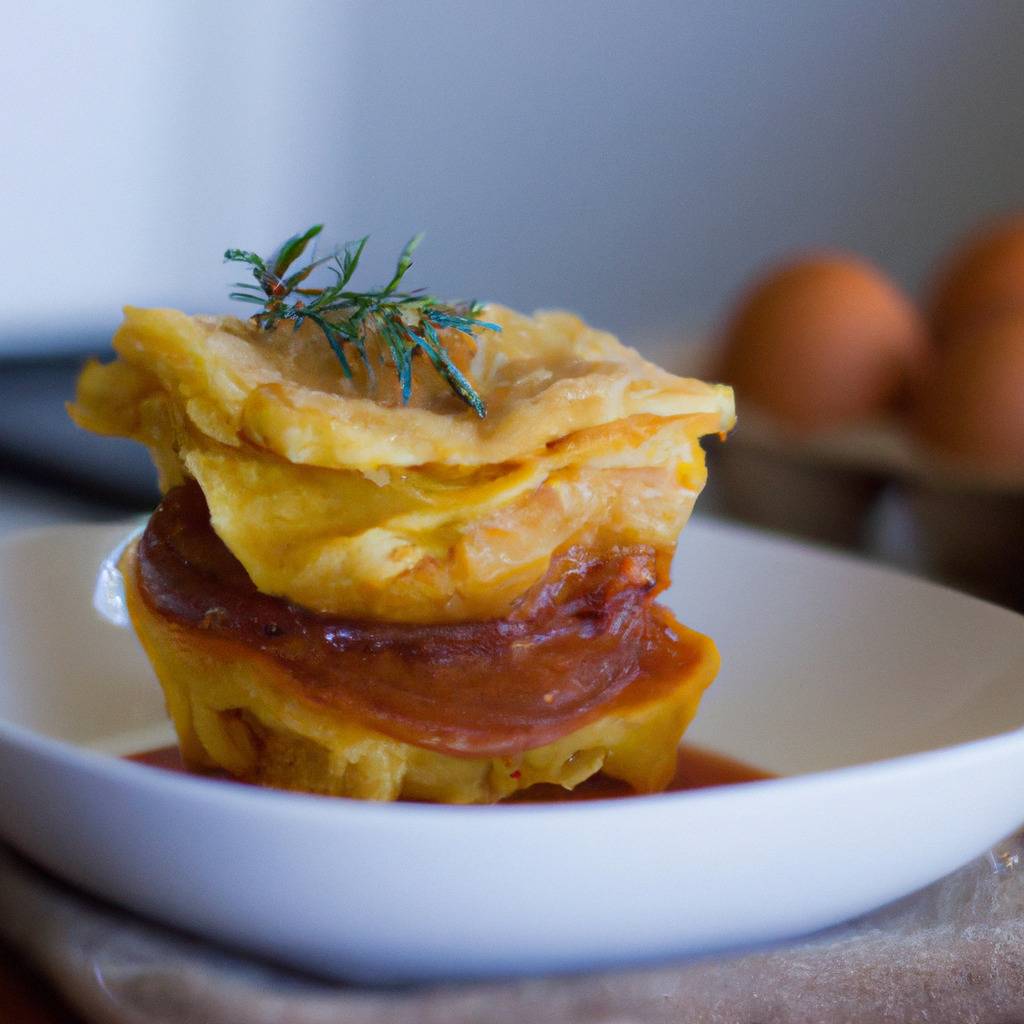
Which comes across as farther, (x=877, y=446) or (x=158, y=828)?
(x=877, y=446)

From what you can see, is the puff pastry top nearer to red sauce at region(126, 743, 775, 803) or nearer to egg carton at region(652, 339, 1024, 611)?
red sauce at region(126, 743, 775, 803)

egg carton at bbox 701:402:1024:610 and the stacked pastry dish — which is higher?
the stacked pastry dish

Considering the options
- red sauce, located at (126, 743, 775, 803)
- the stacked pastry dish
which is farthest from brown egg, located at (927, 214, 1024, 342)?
the stacked pastry dish

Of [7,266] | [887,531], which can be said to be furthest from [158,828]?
[7,266]

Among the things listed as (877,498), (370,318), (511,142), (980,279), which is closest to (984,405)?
(877,498)

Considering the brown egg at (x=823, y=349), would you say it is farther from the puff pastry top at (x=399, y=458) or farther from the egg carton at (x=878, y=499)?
the puff pastry top at (x=399, y=458)

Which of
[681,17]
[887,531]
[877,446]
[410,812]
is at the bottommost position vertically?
[887,531]

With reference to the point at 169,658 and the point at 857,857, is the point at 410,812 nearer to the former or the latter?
the point at 857,857
